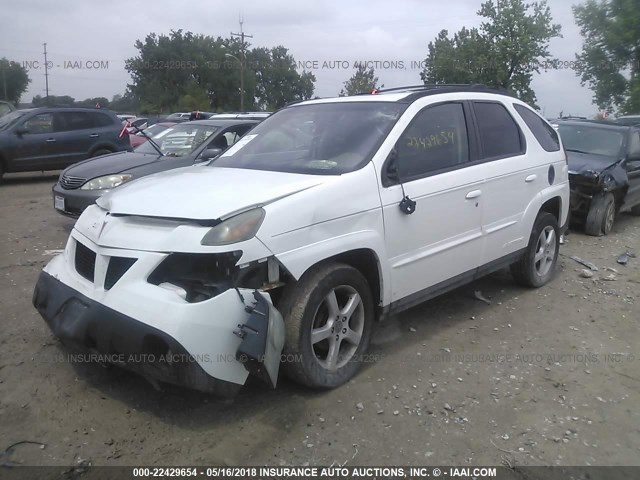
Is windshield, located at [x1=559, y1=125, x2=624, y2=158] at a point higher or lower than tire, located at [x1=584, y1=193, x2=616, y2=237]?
higher

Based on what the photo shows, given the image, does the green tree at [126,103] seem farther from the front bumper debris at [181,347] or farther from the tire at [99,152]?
the front bumper debris at [181,347]

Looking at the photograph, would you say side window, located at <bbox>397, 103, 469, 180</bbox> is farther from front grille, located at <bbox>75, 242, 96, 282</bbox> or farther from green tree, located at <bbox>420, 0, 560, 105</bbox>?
green tree, located at <bbox>420, 0, 560, 105</bbox>

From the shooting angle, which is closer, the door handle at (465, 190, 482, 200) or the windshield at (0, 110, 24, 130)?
the door handle at (465, 190, 482, 200)

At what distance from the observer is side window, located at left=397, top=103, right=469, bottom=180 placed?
392 centimetres

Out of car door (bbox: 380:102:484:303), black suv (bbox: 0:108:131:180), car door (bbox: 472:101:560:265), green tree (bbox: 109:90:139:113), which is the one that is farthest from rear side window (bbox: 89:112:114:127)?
green tree (bbox: 109:90:139:113)

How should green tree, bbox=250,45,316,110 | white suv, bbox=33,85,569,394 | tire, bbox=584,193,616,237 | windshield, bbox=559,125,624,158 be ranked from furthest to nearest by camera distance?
green tree, bbox=250,45,316,110, windshield, bbox=559,125,624,158, tire, bbox=584,193,616,237, white suv, bbox=33,85,569,394

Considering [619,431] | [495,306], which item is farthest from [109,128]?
[619,431]

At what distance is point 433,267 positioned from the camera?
13.4ft

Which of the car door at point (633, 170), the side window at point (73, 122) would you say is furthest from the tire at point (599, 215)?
the side window at point (73, 122)

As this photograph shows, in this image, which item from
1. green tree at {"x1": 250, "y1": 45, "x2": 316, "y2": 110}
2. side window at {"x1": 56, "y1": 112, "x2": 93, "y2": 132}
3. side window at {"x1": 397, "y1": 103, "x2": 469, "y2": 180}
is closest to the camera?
side window at {"x1": 397, "y1": 103, "x2": 469, "y2": 180}

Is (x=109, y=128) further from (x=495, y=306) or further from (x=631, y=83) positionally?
(x=631, y=83)

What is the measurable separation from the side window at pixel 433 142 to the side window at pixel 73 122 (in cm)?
1011

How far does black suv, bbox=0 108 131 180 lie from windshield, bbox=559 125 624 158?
8464 millimetres

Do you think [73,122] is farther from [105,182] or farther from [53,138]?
[105,182]
